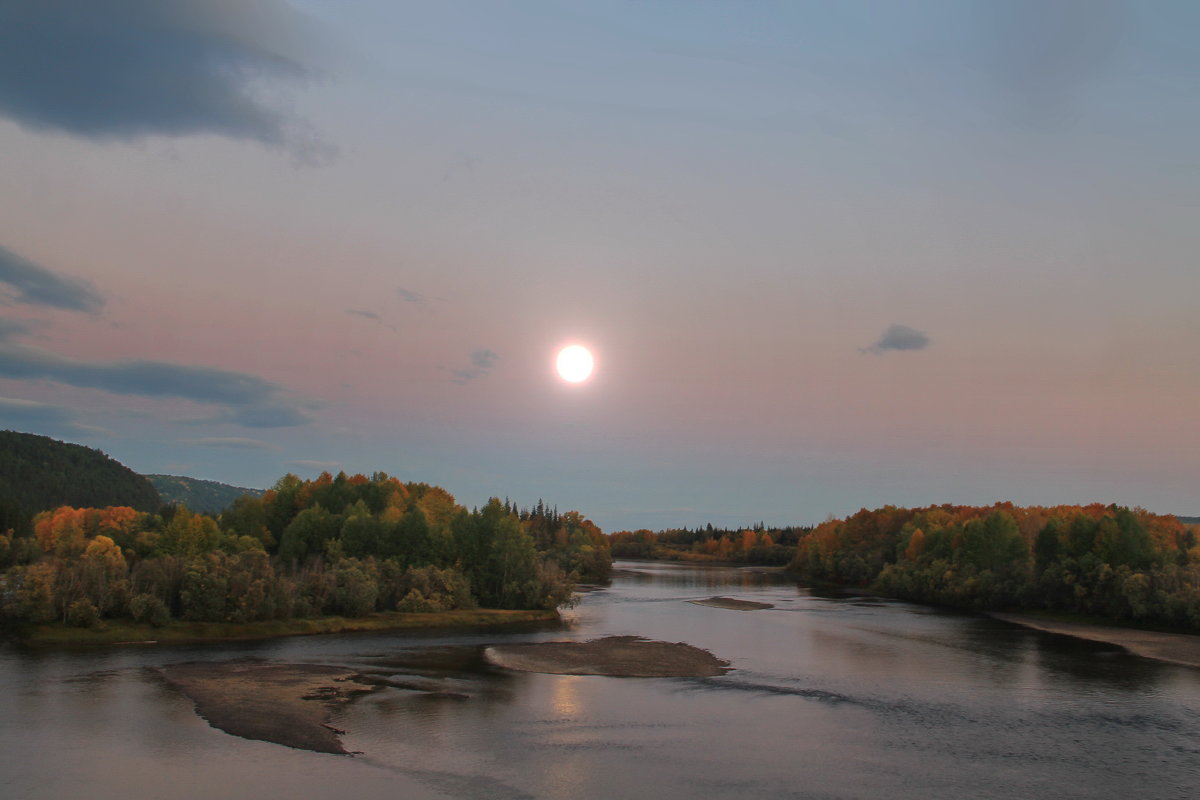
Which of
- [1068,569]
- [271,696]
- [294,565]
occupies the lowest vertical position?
[271,696]

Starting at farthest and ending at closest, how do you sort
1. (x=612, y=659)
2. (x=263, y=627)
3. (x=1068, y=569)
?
(x=1068, y=569), (x=263, y=627), (x=612, y=659)

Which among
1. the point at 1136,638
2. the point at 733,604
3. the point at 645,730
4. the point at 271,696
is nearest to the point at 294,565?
the point at 271,696

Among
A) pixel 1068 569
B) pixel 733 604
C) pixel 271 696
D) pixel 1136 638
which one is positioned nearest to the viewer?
pixel 271 696

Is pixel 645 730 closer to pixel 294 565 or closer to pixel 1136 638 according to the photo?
pixel 294 565

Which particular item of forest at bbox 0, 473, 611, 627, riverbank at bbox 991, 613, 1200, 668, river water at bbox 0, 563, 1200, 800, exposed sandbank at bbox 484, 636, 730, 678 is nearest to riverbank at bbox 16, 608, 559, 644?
forest at bbox 0, 473, 611, 627

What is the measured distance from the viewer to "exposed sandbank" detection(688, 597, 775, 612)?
124m

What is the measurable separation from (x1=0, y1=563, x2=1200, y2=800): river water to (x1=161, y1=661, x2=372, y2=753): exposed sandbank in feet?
4.19

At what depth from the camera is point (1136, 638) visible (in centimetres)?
8912

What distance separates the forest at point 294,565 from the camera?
76.4 m

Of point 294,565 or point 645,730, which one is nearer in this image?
point 645,730

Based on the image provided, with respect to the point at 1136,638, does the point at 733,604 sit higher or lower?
lower

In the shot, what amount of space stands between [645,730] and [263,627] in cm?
5243

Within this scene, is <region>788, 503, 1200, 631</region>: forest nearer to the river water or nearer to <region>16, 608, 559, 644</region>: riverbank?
the river water

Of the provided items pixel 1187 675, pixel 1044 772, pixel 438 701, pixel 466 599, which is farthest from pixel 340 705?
pixel 1187 675
